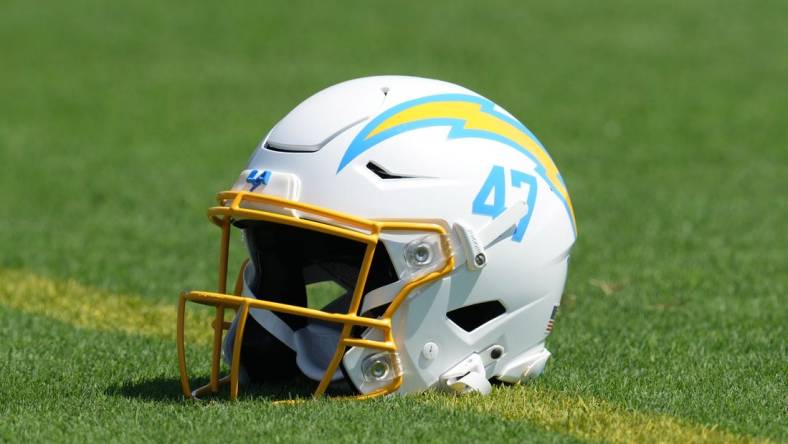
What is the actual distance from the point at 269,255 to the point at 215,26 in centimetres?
1393

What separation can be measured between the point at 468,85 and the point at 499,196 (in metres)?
10.5

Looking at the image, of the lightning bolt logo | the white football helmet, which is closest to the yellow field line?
the white football helmet

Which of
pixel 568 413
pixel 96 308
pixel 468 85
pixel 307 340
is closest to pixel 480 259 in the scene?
pixel 568 413

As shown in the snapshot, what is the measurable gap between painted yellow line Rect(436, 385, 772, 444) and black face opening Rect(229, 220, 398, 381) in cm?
64

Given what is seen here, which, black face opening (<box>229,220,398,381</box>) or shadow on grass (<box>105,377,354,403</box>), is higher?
black face opening (<box>229,220,398,381</box>)

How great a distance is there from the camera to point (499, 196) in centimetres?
436

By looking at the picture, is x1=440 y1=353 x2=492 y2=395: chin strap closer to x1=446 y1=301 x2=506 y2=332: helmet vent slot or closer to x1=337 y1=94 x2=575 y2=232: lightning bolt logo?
x1=446 y1=301 x2=506 y2=332: helmet vent slot

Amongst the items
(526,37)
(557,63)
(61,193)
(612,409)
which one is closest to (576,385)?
(612,409)

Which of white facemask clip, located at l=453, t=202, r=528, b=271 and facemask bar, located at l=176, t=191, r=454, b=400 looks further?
white facemask clip, located at l=453, t=202, r=528, b=271

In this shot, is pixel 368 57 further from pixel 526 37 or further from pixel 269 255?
pixel 269 255

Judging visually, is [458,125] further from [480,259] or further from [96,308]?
[96,308]

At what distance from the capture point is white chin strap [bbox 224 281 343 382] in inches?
179

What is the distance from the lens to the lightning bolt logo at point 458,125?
171 inches

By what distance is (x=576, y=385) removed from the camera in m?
4.79
